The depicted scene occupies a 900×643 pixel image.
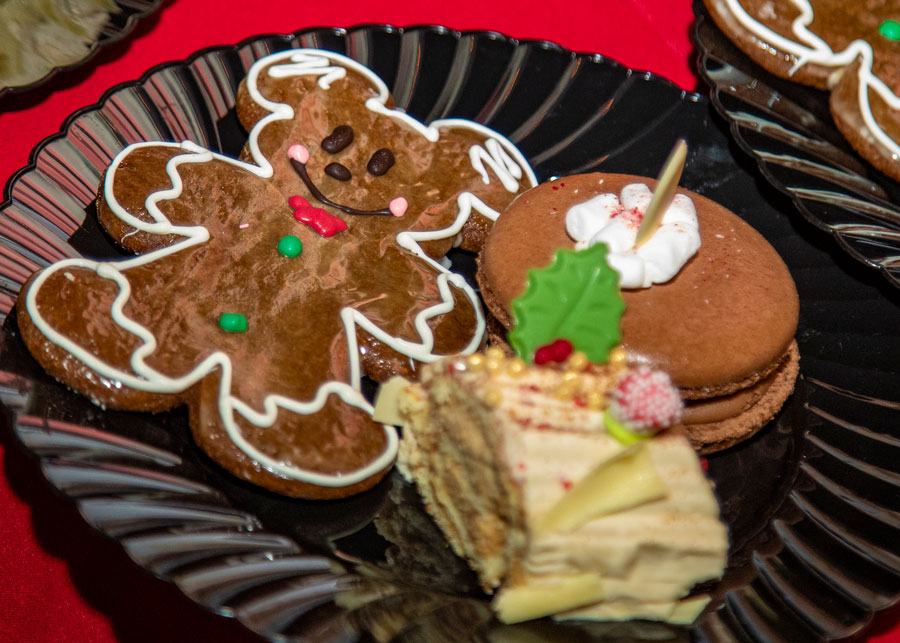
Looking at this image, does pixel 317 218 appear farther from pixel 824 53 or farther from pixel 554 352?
pixel 824 53

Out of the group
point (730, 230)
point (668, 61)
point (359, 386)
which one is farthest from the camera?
point (668, 61)

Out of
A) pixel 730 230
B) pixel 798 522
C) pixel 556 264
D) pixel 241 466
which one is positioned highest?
pixel 556 264

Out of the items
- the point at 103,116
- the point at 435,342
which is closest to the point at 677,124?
the point at 435,342

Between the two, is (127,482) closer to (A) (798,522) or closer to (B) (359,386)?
(B) (359,386)

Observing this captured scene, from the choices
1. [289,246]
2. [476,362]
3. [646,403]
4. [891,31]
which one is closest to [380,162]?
[289,246]

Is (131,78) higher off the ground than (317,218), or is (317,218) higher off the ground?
(131,78)

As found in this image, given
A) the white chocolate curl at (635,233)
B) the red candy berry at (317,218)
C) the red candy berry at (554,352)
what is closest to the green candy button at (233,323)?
the red candy berry at (317,218)
